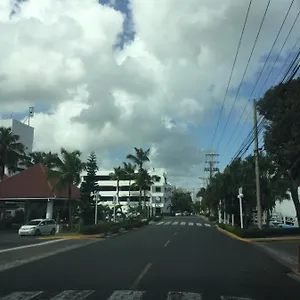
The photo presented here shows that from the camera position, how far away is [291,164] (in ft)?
69.4

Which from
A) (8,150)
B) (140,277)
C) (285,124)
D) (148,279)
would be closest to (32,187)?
(8,150)

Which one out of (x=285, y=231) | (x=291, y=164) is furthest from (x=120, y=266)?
(x=285, y=231)

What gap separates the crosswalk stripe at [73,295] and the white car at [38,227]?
28.7 m

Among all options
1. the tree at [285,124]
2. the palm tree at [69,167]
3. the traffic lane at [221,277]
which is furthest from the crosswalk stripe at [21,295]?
the palm tree at [69,167]

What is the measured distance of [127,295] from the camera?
30.7 feet

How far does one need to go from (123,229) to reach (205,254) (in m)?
23.9

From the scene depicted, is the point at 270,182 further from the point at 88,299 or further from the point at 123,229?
the point at 88,299

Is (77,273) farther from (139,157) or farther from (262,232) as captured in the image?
(139,157)

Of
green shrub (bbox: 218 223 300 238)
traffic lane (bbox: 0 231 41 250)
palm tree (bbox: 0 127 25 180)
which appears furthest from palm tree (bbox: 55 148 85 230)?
green shrub (bbox: 218 223 300 238)

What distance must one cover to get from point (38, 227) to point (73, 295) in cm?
2973

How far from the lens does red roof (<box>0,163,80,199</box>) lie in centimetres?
4478

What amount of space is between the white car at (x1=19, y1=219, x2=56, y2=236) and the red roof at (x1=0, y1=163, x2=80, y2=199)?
4.58m

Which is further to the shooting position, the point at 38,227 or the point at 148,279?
the point at 38,227

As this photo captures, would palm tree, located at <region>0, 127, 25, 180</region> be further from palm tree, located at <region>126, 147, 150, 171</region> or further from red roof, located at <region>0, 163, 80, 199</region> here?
palm tree, located at <region>126, 147, 150, 171</region>
